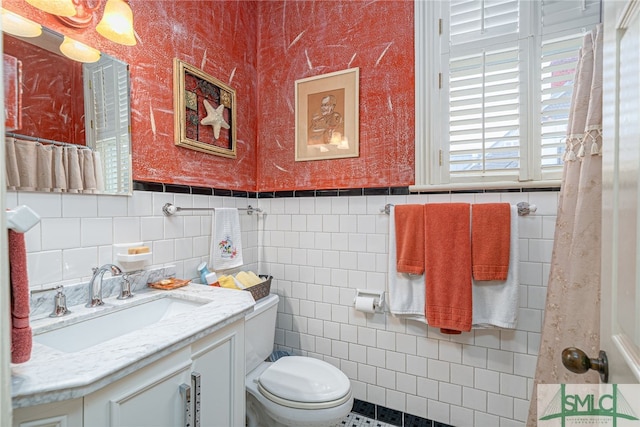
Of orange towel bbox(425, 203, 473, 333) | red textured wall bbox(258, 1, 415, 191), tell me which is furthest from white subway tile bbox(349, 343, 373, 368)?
red textured wall bbox(258, 1, 415, 191)

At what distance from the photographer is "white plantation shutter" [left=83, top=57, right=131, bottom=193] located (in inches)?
48.2

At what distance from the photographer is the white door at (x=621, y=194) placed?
542mm

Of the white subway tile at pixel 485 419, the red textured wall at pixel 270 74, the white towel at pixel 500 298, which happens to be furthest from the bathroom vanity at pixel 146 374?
the white subway tile at pixel 485 419

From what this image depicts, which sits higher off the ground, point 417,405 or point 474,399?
point 474,399

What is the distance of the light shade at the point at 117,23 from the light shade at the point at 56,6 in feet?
0.34

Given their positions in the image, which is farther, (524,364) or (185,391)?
(524,364)

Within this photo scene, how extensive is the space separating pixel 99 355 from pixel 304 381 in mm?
977

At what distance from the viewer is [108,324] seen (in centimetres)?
112

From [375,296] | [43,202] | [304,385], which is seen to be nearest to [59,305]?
[43,202]

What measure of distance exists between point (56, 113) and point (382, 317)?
5.80 ft

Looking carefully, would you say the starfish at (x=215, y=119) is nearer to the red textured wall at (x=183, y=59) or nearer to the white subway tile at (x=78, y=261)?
the red textured wall at (x=183, y=59)

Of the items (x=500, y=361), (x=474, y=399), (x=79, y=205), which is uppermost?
(x=79, y=205)

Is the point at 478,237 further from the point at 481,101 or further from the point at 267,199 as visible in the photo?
the point at 267,199

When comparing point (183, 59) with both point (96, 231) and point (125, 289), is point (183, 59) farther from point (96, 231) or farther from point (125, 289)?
point (125, 289)
